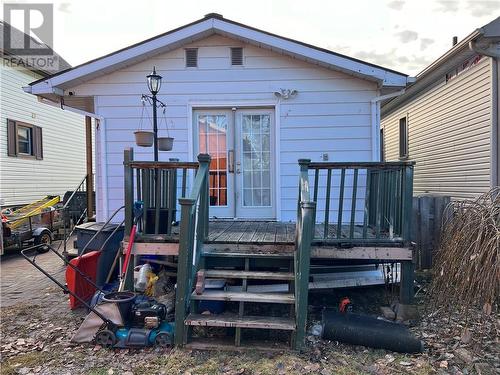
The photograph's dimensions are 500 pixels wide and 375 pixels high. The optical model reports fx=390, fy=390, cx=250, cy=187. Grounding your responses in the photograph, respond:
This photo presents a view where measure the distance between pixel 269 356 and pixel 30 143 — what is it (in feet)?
35.9

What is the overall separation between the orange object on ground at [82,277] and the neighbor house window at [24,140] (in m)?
7.34

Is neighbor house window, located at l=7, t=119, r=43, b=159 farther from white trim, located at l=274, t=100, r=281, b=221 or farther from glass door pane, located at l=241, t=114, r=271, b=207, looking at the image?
white trim, located at l=274, t=100, r=281, b=221

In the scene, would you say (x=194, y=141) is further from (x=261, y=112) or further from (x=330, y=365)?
(x=330, y=365)

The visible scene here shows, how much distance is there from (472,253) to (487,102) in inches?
179

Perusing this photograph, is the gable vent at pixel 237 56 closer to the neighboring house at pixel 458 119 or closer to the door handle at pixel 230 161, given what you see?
the door handle at pixel 230 161

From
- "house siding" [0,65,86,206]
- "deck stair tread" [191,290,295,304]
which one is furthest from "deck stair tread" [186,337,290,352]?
"house siding" [0,65,86,206]

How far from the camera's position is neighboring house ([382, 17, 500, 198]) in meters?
6.52

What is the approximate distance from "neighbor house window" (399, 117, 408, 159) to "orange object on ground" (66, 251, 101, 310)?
9.29 metres

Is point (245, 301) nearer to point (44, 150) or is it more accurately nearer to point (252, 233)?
point (252, 233)

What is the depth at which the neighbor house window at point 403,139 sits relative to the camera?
1130 cm

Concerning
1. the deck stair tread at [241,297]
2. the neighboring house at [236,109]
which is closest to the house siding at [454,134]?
the neighboring house at [236,109]

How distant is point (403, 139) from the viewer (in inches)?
458

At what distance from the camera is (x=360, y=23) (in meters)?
8.09

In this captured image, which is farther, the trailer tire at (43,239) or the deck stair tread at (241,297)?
the trailer tire at (43,239)
